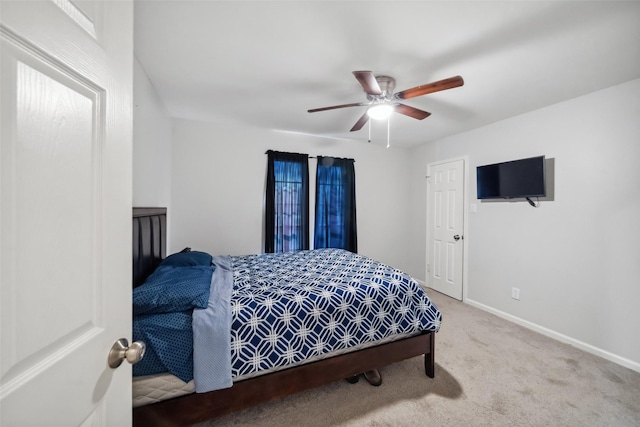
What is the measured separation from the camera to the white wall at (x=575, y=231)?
6.95ft

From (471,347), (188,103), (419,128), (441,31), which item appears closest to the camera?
(441,31)

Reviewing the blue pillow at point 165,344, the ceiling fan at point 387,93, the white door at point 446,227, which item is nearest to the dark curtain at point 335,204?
the white door at point 446,227

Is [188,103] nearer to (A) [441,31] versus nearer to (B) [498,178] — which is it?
(A) [441,31]

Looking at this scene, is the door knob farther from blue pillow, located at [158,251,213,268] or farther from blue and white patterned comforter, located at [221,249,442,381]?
blue pillow, located at [158,251,213,268]

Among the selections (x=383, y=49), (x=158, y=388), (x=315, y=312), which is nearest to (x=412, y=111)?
(x=383, y=49)

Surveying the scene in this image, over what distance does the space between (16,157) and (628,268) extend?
3638mm

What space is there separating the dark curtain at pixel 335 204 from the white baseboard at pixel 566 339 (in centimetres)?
202

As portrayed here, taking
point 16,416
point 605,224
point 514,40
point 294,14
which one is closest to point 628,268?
point 605,224

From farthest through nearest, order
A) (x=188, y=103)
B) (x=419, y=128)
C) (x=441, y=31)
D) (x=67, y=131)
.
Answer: (x=419, y=128) → (x=188, y=103) → (x=441, y=31) → (x=67, y=131)

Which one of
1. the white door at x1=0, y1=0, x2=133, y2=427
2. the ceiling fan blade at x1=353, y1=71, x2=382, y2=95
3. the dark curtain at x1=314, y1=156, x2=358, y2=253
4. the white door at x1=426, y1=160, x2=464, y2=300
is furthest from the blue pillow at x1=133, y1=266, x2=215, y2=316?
the white door at x1=426, y1=160, x2=464, y2=300

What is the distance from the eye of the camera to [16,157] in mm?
407

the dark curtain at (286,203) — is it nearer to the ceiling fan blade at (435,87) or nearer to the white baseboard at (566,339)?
the ceiling fan blade at (435,87)

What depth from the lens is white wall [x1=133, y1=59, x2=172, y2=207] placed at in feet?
6.14

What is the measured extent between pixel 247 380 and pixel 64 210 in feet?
4.46
